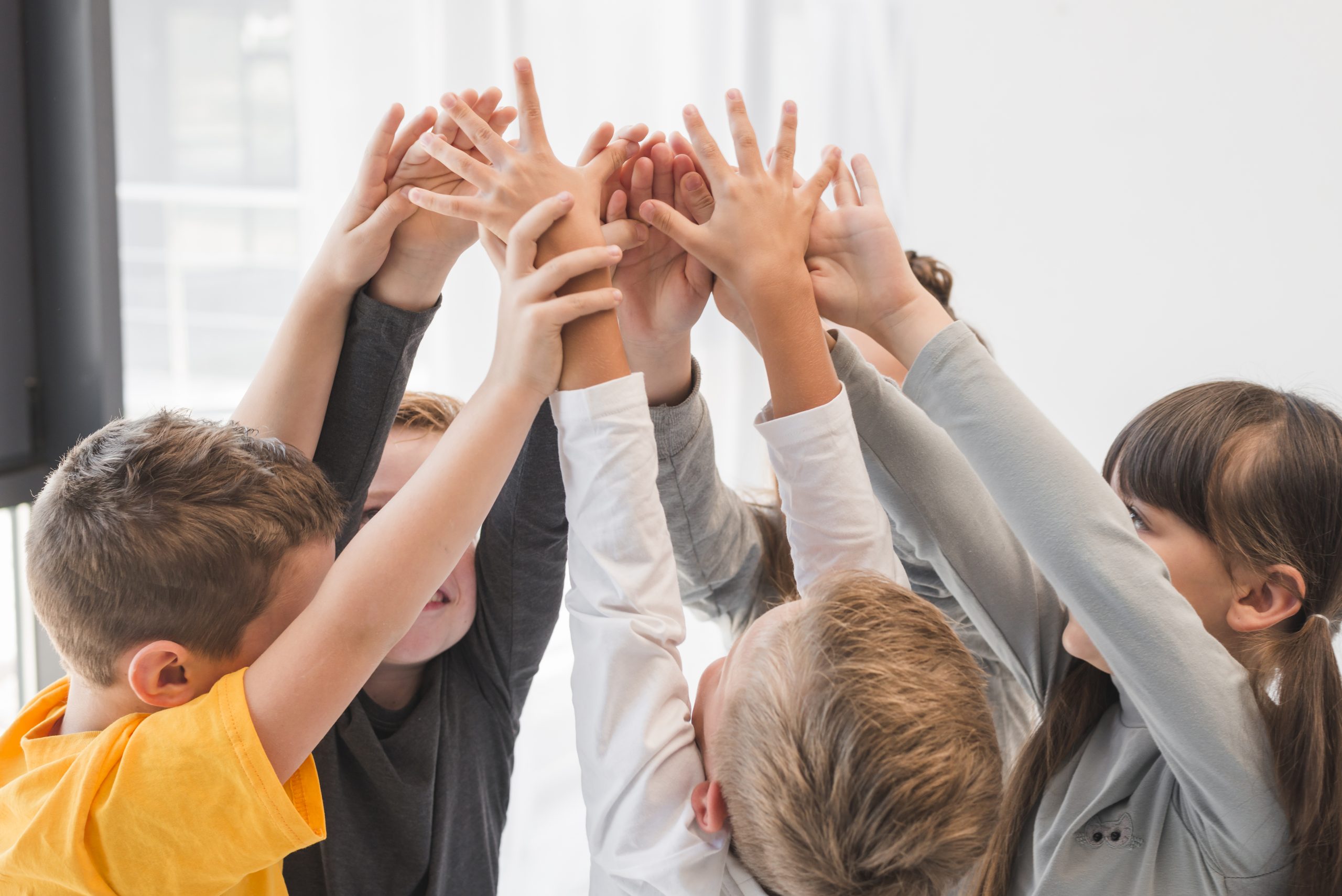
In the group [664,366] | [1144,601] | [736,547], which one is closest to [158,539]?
[664,366]

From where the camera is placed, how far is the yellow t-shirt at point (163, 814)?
0.57 meters

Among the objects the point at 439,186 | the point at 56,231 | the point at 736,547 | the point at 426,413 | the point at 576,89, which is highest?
the point at 576,89

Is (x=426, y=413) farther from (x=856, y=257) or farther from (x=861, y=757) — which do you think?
(x=861, y=757)

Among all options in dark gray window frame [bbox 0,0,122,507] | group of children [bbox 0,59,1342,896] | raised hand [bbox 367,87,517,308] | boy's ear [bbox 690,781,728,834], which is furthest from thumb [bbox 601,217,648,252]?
dark gray window frame [bbox 0,0,122,507]

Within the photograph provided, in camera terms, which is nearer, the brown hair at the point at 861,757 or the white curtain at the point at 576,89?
the brown hair at the point at 861,757

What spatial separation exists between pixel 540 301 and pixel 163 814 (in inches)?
14.8

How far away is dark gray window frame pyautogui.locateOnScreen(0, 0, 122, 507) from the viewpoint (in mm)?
1359

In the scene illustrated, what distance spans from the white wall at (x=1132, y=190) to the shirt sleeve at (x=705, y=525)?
902 mm

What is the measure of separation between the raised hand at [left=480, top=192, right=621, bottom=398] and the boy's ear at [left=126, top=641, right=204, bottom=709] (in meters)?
0.26

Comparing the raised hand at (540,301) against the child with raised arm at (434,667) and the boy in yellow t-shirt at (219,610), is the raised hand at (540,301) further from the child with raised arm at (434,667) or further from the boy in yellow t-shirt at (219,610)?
the child with raised arm at (434,667)

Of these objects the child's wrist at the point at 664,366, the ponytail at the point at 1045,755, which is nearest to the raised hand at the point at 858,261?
the child's wrist at the point at 664,366

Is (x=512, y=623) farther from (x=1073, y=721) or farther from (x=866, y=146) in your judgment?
(x=866, y=146)

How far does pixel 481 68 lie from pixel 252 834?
1.55 metres

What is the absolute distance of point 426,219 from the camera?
740 mm
